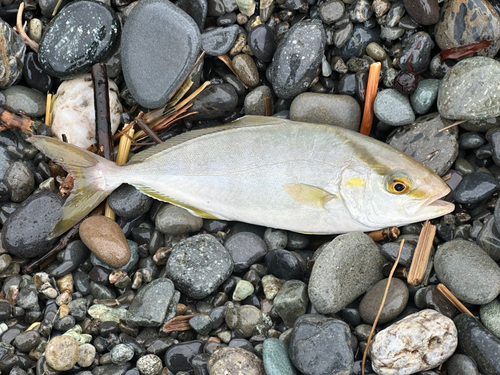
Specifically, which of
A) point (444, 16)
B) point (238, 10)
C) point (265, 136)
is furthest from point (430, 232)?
point (238, 10)

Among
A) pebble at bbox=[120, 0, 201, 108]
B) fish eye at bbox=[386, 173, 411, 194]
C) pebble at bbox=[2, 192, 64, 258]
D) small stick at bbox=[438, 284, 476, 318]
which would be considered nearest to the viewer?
small stick at bbox=[438, 284, 476, 318]

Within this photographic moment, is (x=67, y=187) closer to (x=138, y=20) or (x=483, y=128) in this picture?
(x=138, y=20)

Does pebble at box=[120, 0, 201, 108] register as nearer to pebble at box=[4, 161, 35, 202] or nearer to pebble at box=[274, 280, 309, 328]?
pebble at box=[4, 161, 35, 202]

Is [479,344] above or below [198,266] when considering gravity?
above

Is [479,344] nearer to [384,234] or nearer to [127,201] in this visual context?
[384,234]

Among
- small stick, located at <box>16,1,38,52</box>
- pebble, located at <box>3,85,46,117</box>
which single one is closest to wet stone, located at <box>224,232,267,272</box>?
pebble, located at <box>3,85,46,117</box>

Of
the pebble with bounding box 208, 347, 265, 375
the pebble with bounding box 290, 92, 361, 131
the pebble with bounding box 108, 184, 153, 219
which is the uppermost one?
the pebble with bounding box 290, 92, 361, 131

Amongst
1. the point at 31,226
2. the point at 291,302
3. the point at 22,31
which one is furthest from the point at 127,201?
the point at 22,31
